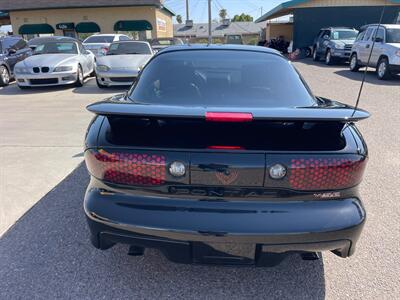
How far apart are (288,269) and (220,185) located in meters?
1.02

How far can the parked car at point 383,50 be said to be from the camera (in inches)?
472

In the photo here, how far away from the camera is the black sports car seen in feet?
6.64

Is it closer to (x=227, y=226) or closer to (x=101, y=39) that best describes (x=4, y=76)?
(x=101, y=39)

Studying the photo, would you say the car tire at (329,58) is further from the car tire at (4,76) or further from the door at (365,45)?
the car tire at (4,76)

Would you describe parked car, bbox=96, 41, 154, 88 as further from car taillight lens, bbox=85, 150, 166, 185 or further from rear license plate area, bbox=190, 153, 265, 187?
rear license plate area, bbox=190, 153, 265, 187

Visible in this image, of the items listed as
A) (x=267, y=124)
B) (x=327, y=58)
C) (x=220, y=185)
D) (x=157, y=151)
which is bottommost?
(x=327, y=58)

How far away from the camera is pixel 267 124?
208 cm

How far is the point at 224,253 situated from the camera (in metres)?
2.08

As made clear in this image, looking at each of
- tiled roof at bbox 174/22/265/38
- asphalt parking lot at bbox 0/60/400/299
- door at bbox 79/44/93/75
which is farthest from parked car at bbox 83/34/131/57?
tiled roof at bbox 174/22/265/38

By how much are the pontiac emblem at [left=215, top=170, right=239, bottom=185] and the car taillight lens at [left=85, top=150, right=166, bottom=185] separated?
1.07 feet

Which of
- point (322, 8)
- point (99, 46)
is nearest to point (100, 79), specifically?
point (99, 46)

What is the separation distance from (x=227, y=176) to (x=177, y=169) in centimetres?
29

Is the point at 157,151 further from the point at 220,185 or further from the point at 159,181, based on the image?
the point at 220,185

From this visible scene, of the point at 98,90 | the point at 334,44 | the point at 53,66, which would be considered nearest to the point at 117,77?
the point at 98,90
